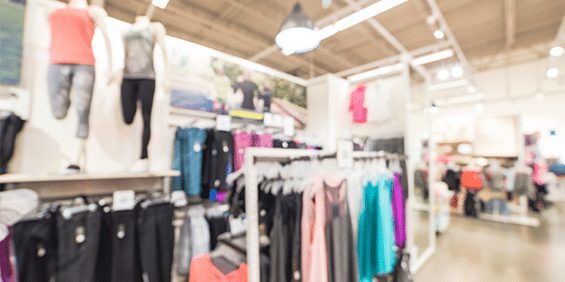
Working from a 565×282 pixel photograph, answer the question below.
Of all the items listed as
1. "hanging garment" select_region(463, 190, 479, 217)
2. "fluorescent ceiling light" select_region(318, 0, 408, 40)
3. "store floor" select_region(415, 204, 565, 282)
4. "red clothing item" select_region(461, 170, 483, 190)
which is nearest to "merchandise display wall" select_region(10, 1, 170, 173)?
"fluorescent ceiling light" select_region(318, 0, 408, 40)

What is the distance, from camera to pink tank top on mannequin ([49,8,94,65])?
1752mm

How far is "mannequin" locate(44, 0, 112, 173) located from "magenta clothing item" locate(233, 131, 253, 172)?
1573 mm

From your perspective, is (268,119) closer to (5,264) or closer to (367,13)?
(367,13)

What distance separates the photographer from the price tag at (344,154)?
5.79ft

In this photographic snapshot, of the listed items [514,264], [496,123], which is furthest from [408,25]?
[514,264]

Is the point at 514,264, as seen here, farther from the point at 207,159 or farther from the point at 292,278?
the point at 207,159

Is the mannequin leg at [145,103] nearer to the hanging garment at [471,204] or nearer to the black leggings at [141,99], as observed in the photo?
the black leggings at [141,99]

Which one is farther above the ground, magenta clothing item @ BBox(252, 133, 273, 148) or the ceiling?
the ceiling

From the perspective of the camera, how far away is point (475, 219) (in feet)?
19.0

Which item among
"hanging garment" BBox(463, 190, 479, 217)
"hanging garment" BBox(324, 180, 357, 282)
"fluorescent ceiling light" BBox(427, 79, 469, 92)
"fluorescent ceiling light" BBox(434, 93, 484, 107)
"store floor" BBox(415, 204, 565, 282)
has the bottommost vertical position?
"store floor" BBox(415, 204, 565, 282)

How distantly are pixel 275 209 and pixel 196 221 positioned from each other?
1498 mm

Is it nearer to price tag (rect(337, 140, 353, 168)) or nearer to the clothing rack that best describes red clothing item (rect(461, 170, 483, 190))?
price tag (rect(337, 140, 353, 168))

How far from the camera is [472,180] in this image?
5.78 meters

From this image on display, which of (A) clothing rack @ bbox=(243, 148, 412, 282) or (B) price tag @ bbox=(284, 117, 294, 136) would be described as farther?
(B) price tag @ bbox=(284, 117, 294, 136)
